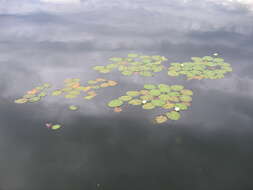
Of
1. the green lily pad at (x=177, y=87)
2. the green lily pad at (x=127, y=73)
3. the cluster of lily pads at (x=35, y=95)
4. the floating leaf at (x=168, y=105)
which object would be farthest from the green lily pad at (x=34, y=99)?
the green lily pad at (x=177, y=87)

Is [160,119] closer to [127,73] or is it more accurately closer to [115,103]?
[115,103]

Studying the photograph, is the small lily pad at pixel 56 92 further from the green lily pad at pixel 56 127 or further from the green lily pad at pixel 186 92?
the green lily pad at pixel 186 92

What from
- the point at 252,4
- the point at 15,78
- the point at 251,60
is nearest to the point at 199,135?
the point at 251,60

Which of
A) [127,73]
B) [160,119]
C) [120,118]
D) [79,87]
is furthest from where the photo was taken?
[127,73]

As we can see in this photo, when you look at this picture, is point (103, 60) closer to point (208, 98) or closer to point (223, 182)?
point (208, 98)

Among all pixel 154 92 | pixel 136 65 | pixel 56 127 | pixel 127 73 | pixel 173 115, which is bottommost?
pixel 56 127

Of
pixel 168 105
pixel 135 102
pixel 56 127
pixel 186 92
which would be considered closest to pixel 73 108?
pixel 56 127
